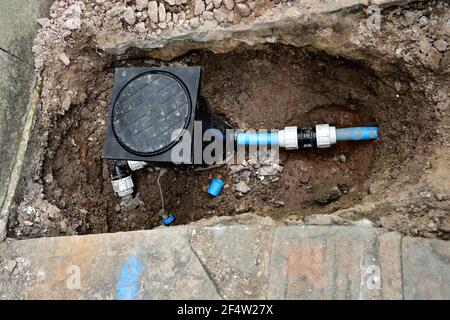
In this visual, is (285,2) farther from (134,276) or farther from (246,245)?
(134,276)

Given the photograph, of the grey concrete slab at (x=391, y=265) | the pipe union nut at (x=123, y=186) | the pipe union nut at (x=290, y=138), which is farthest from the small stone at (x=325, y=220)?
the pipe union nut at (x=123, y=186)

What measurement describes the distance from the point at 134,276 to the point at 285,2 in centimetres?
162

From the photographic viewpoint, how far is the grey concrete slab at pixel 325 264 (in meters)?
1.77

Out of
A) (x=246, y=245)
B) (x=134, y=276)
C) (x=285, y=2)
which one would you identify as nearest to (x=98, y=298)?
(x=134, y=276)

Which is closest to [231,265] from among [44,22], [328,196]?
[328,196]

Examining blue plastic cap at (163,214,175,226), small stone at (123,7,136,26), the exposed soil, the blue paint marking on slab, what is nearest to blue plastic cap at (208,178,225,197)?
the exposed soil

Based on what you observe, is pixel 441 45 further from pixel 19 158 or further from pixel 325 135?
pixel 19 158

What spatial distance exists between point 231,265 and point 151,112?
0.83 meters

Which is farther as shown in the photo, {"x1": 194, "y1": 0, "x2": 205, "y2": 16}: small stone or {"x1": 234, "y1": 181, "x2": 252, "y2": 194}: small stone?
{"x1": 234, "y1": 181, "x2": 252, "y2": 194}: small stone

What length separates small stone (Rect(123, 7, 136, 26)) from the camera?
8.19ft

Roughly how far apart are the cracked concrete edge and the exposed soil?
45mm

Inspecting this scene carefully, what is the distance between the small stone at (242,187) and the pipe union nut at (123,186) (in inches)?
25.7

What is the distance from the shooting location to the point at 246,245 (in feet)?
6.37

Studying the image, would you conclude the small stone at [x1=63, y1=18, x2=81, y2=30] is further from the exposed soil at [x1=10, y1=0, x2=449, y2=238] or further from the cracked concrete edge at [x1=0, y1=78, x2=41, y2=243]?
the cracked concrete edge at [x1=0, y1=78, x2=41, y2=243]
